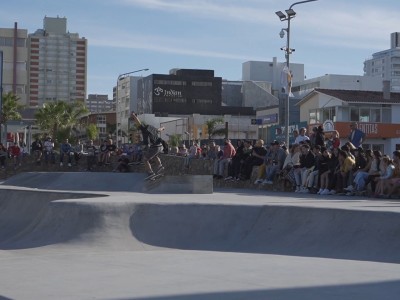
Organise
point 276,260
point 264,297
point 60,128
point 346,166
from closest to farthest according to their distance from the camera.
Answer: point 264,297 < point 276,260 < point 346,166 < point 60,128

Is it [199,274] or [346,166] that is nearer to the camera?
[199,274]

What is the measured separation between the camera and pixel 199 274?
288 inches

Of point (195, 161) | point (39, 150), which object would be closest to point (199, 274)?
point (195, 161)

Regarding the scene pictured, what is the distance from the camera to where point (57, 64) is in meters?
194

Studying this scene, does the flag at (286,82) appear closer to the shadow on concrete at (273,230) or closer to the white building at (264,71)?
the shadow on concrete at (273,230)

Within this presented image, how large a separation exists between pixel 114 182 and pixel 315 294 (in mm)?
13532

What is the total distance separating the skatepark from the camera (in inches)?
254

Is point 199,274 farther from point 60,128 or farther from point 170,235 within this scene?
point 60,128

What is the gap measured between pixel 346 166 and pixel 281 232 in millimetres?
5808

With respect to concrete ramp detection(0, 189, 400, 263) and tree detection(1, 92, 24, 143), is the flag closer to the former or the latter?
concrete ramp detection(0, 189, 400, 263)

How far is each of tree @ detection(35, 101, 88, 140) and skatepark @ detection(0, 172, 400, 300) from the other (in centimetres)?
5520

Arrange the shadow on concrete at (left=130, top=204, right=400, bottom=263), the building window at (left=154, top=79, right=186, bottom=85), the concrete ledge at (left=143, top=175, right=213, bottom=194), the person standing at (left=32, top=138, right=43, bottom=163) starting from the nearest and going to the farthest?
the shadow on concrete at (left=130, top=204, right=400, bottom=263) < the concrete ledge at (left=143, top=175, right=213, bottom=194) < the person standing at (left=32, top=138, right=43, bottom=163) < the building window at (left=154, top=79, right=186, bottom=85)

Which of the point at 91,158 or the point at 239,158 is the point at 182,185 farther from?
the point at 91,158

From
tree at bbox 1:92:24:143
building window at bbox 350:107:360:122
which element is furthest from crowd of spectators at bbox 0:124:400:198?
tree at bbox 1:92:24:143
